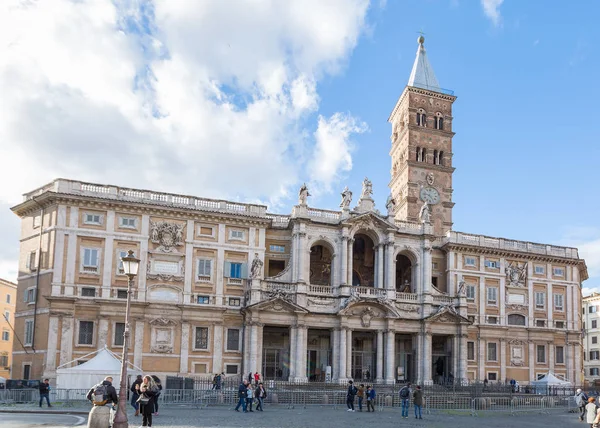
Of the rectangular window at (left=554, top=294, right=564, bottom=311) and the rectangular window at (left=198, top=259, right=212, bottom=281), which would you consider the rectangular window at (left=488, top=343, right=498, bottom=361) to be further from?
the rectangular window at (left=198, top=259, right=212, bottom=281)

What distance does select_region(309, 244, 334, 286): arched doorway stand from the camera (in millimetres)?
56094

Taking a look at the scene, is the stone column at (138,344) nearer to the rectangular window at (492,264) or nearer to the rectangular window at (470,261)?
the rectangular window at (470,261)

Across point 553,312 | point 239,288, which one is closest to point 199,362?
point 239,288

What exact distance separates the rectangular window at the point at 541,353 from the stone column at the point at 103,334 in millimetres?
38926

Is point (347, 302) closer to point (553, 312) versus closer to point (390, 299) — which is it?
point (390, 299)

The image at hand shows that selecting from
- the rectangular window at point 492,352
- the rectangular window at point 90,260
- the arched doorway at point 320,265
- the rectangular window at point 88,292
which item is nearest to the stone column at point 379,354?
the arched doorway at point 320,265

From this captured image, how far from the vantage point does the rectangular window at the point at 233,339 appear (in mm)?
49847

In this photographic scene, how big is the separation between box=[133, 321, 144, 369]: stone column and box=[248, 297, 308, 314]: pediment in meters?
8.19

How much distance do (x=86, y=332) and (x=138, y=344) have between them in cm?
380

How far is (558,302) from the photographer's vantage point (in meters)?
62.2

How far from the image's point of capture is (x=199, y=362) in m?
48.7

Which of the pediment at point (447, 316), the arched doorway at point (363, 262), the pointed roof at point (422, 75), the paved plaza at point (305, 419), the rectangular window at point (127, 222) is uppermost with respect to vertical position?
the pointed roof at point (422, 75)

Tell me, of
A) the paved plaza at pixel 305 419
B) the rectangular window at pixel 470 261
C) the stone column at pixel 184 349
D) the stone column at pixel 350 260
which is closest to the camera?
the paved plaza at pixel 305 419

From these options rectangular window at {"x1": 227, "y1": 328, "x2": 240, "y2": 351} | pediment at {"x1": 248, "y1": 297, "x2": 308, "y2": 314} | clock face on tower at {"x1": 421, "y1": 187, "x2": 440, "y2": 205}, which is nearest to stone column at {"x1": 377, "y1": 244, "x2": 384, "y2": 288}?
pediment at {"x1": 248, "y1": 297, "x2": 308, "y2": 314}
